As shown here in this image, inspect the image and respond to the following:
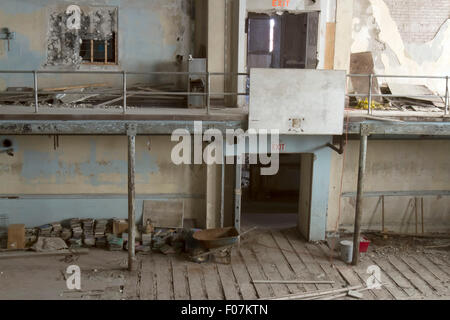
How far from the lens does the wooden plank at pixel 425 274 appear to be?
11994 mm

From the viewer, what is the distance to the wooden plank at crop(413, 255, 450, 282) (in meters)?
12.5

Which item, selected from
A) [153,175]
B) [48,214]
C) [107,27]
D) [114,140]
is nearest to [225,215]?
[153,175]

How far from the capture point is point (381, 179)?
49.0 ft

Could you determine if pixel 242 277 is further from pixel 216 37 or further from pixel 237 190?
Answer: pixel 216 37

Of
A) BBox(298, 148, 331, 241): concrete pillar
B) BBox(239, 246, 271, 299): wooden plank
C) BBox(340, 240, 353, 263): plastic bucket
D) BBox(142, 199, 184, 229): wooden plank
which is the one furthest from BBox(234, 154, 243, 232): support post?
BBox(340, 240, 353, 263): plastic bucket

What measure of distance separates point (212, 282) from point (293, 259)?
2.34 m

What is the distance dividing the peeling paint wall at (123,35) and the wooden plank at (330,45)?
11.2ft

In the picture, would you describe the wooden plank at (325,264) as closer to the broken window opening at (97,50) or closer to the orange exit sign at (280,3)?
the orange exit sign at (280,3)

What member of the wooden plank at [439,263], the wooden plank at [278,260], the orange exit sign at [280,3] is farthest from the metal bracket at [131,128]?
the wooden plank at [439,263]

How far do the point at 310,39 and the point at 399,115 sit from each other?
292 cm

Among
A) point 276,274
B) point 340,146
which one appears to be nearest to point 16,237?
point 276,274

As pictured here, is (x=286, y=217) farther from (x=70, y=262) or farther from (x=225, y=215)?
(x=70, y=262)

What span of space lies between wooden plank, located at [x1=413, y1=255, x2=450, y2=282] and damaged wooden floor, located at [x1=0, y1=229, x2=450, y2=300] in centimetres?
2

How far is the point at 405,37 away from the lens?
15078 millimetres
